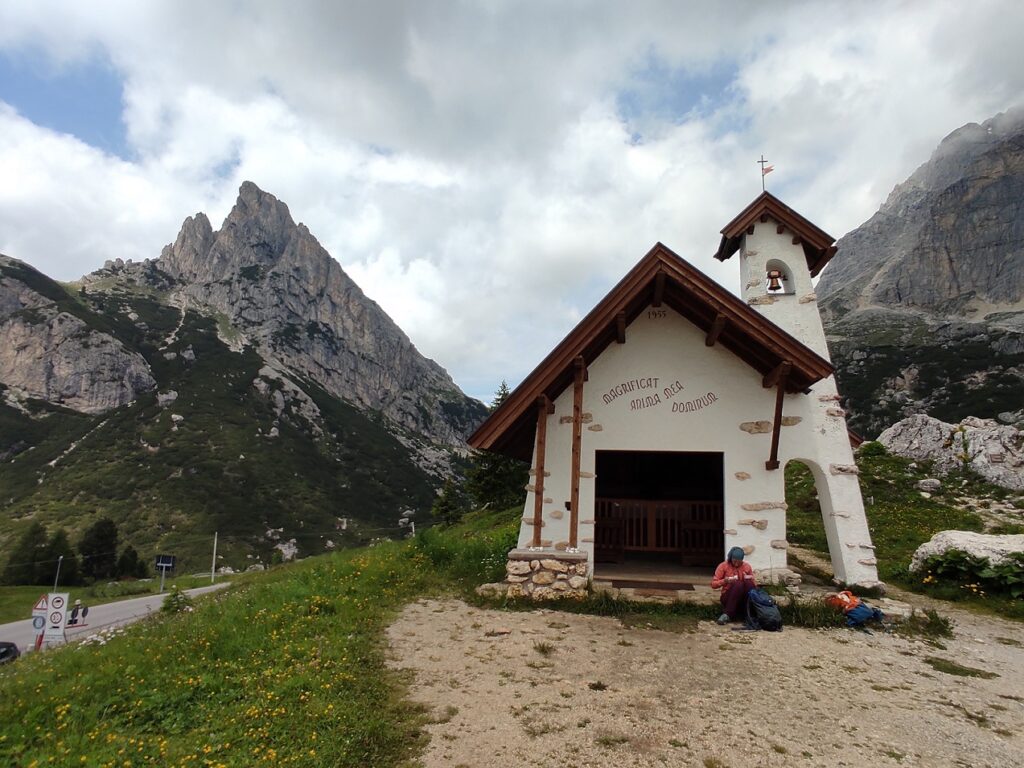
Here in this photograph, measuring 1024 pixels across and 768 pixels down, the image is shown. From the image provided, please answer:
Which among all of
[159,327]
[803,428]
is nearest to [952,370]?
[803,428]

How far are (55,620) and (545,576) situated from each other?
60.8 ft

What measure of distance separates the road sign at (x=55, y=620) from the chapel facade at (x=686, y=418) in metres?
17.7

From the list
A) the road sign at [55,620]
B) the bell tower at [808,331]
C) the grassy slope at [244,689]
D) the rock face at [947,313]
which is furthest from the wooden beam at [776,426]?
the rock face at [947,313]

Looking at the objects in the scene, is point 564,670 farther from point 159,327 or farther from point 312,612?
point 159,327

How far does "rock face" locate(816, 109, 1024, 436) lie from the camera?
277ft

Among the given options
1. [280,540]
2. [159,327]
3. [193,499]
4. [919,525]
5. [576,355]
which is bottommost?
[280,540]

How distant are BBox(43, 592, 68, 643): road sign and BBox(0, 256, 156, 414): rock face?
112549mm

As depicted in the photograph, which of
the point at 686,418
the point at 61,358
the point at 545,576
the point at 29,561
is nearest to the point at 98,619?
the point at 29,561

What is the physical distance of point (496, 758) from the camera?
448 centimetres

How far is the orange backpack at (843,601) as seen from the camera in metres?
8.72

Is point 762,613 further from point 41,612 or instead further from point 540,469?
Answer: point 41,612

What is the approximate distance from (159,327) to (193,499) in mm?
70956

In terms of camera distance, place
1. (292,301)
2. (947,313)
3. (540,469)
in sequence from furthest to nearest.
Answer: (292,301)
(947,313)
(540,469)

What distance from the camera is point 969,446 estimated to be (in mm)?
19422
